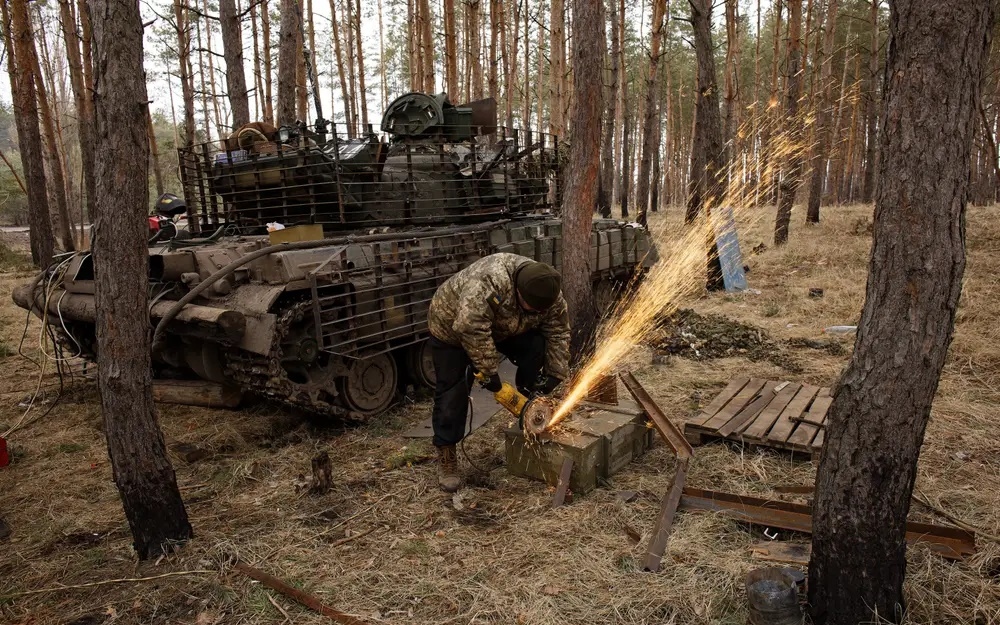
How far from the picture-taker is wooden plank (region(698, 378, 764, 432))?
5.39 metres

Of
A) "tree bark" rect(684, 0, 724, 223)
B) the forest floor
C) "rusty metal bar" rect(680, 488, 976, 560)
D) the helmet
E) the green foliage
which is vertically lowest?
the forest floor

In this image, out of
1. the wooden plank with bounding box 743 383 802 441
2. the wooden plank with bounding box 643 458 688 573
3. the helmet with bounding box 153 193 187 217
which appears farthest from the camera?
the helmet with bounding box 153 193 187 217

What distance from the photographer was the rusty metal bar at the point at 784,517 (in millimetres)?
3469

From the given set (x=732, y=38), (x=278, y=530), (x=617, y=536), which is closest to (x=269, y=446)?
(x=278, y=530)

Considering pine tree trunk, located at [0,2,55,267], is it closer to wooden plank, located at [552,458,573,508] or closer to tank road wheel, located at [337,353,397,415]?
tank road wheel, located at [337,353,397,415]

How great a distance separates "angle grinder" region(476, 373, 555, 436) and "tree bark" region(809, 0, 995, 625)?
1.97 meters

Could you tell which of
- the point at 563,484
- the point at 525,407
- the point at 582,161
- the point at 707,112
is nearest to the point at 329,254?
the point at 525,407

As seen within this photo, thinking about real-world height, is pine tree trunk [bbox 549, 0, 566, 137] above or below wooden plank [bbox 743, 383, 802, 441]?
above

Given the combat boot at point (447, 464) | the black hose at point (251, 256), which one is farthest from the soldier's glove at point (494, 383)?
the black hose at point (251, 256)

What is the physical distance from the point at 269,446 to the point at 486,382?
2.57 metres

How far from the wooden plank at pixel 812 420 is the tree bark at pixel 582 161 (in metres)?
2.57

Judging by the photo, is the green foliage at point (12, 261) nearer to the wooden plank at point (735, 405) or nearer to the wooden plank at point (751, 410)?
the wooden plank at point (735, 405)

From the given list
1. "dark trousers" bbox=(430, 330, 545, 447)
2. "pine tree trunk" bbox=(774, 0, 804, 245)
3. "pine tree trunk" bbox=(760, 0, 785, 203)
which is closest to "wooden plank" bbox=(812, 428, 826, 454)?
"dark trousers" bbox=(430, 330, 545, 447)

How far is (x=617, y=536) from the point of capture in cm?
405
